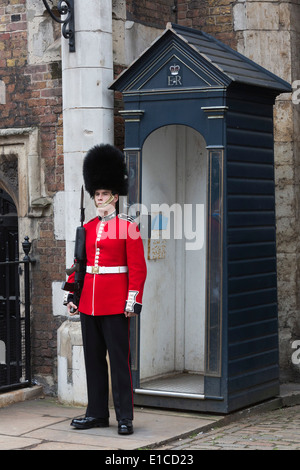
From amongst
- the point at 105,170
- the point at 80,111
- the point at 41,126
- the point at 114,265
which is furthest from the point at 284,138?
the point at 114,265

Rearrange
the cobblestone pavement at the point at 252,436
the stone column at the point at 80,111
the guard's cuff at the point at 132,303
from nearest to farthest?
the cobblestone pavement at the point at 252,436 < the guard's cuff at the point at 132,303 < the stone column at the point at 80,111

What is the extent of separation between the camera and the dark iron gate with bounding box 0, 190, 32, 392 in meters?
7.57

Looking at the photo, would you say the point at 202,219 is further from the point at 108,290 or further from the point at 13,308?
the point at 13,308

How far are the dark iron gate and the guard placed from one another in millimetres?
1195

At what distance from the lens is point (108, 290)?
20.9ft

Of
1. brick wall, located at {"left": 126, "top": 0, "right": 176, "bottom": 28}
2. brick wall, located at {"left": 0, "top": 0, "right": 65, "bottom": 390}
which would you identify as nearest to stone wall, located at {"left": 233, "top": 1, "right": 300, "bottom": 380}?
brick wall, located at {"left": 126, "top": 0, "right": 176, "bottom": 28}

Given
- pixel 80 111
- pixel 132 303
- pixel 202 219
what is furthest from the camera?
pixel 202 219

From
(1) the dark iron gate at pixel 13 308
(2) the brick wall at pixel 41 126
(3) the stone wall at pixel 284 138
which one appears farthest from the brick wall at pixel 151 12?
(1) the dark iron gate at pixel 13 308

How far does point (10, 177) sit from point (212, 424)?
2783 mm

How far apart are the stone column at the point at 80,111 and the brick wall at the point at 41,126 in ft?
0.74

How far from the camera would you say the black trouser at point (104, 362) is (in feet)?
20.9

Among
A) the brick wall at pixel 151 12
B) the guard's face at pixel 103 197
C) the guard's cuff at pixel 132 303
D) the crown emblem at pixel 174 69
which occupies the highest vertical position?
the brick wall at pixel 151 12

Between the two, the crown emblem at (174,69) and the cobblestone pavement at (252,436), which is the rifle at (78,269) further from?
the crown emblem at (174,69)

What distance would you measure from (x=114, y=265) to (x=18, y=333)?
1545mm
